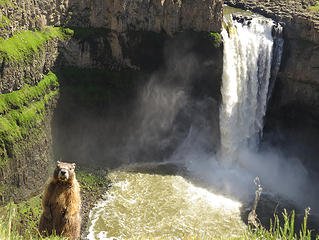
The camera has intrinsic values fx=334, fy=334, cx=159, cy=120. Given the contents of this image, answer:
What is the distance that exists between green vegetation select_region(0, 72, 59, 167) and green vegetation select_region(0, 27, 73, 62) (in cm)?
210

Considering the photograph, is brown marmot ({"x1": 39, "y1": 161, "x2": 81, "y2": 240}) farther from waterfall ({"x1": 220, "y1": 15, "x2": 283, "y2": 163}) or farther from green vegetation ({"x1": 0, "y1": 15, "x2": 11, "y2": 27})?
waterfall ({"x1": 220, "y1": 15, "x2": 283, "y2": 163})

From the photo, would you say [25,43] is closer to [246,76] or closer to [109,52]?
[109,52]

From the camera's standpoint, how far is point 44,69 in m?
24.8

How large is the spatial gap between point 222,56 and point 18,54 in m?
15.9

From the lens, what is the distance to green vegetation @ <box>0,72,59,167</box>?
19.2 metres

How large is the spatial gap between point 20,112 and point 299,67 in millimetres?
23422

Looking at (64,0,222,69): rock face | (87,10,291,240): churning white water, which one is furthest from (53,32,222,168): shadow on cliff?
(87,10,291,240): churning white water

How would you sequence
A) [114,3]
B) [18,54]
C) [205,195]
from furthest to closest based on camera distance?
[114,3] → [205,195] → [18,54]

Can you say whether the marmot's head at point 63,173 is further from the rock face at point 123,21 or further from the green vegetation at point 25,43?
the rock face at point 123,21

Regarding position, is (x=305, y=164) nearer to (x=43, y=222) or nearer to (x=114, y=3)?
(x=114, y=3)

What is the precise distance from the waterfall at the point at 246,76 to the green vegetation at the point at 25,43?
1425cm

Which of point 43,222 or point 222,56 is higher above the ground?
point 222,56

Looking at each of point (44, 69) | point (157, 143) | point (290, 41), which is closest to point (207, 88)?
point (157, 143)

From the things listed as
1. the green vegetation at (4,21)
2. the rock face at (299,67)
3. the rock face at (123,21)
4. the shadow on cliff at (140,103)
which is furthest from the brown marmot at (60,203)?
the rock face at (299,67)
